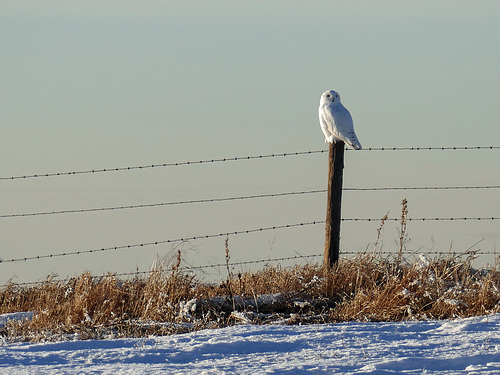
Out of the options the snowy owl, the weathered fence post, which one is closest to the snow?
the weathered fence post

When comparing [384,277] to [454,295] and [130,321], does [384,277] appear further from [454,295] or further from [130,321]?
[130,321]

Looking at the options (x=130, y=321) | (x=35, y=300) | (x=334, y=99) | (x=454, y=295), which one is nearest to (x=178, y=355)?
(x=130, y=321)

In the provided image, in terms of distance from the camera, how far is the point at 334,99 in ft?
28.3

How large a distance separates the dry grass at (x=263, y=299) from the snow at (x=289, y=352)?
67cm

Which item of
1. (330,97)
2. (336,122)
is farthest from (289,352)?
(330,97)

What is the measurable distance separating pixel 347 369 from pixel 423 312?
2.12 m

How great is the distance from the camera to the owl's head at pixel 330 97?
8617mm

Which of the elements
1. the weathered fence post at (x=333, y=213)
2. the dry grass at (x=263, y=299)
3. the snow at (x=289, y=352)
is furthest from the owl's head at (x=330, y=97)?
the snow at (x=289, y=352)

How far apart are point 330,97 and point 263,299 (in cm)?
327

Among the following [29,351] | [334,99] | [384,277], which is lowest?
[29,351]

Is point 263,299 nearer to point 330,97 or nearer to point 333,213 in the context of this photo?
→ point 333,213

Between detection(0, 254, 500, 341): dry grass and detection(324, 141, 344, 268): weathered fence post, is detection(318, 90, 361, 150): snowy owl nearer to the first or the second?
detection(324, 141, 344, 268): weathered fence post

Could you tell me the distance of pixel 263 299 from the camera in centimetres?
623

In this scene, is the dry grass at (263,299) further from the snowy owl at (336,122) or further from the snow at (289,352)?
the snowy owl at (336,122)
